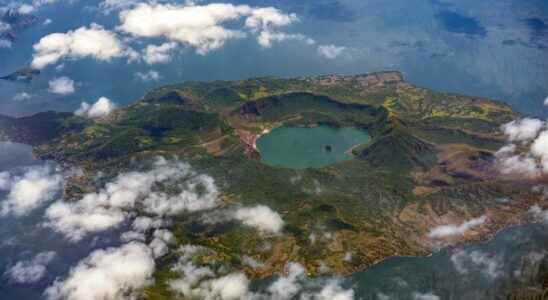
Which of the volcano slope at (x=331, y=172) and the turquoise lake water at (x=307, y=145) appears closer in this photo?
the volcano slope at (x=331, y=172)

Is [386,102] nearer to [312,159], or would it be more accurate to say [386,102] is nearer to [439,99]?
[439,99]

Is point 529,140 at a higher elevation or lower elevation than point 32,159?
higher

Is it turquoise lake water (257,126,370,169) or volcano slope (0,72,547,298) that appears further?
turquoise lake water (257,126,370,169)

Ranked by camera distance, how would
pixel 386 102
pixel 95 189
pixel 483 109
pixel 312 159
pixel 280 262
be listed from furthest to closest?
pixel 386 102
pixel 483 109
pixel 312 159
pixel 95 189
pixel 280 262

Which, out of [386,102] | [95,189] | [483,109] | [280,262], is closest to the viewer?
[280,262]

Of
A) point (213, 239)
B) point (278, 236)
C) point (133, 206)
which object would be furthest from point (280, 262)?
point (133, 206)
